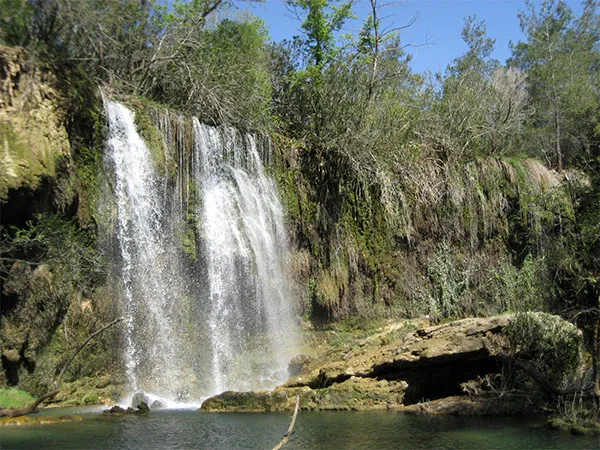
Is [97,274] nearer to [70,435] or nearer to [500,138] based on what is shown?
[70,435]

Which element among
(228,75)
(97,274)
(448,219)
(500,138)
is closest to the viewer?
(97,274)

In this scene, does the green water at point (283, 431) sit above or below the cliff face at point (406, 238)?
below

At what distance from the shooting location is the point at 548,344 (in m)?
12.8

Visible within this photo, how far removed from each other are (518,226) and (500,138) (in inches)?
176

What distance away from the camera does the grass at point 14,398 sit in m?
11.9

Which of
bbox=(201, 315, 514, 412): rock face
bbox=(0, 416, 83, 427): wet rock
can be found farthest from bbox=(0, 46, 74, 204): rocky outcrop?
bbox=(201, 315, 514, 412): rock face

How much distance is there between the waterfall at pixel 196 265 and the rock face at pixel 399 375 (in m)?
2.23

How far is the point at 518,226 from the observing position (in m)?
24.0

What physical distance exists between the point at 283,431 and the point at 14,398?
562 centimetres

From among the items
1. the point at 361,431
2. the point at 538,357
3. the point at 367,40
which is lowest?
the point at 361,431

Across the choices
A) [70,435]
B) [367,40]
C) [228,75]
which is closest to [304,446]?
[70,435]

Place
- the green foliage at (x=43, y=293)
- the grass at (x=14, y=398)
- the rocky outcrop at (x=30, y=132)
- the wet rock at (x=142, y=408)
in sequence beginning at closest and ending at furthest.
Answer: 1. the grass at (x=14, y=398)
2. the wet rock at (x=142, y=408)
3. the rocky outcrop at (x=30, y=132)
4. the green foliage at (x=43, y=293)

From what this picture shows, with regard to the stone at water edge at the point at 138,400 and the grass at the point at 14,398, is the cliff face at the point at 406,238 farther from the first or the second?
the grass at the point at 14,398

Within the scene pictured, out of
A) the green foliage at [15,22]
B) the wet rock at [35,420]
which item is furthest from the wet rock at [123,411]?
the green foliage at [15,22]
